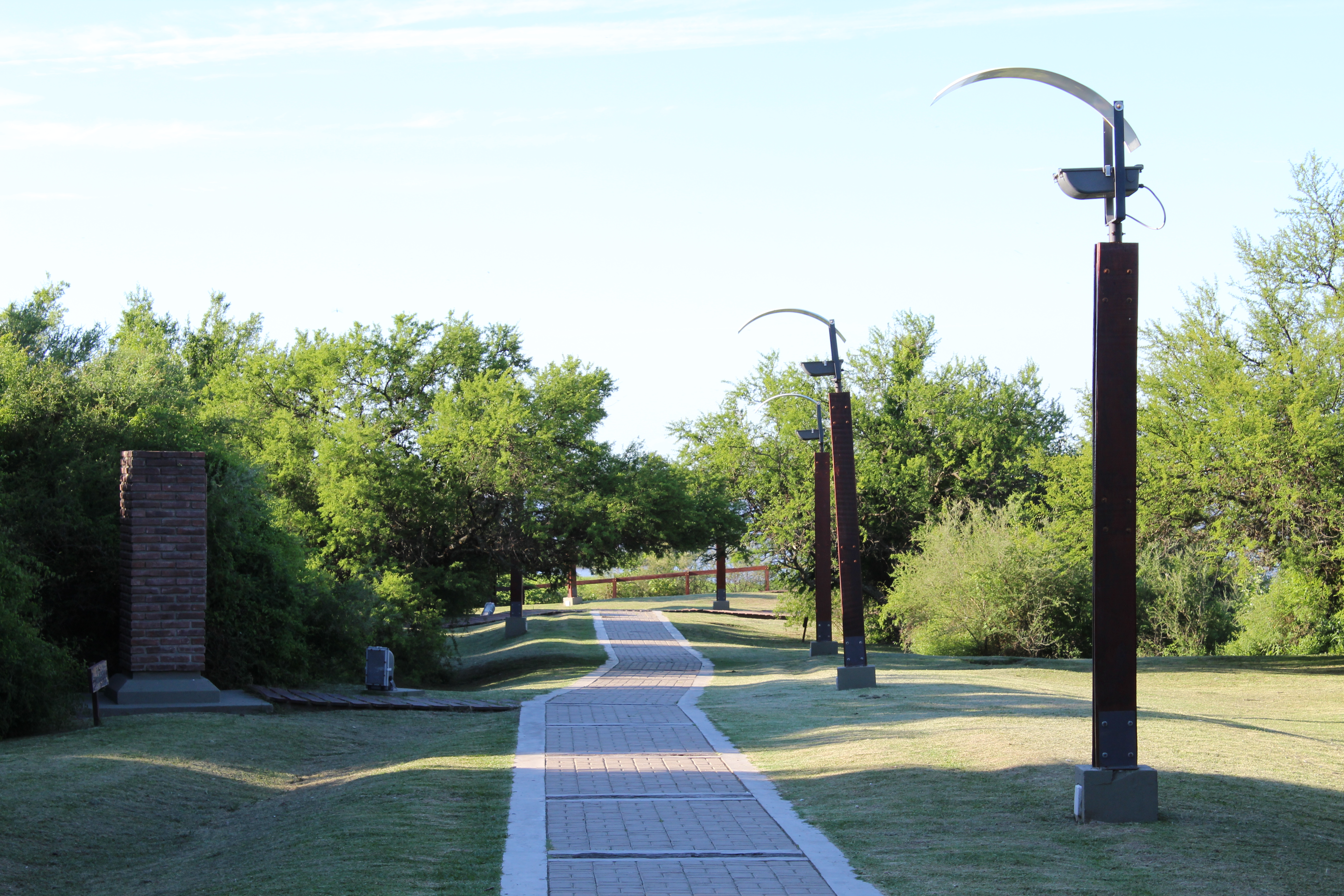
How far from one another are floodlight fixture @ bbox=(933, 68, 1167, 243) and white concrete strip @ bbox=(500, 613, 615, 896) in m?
5.67

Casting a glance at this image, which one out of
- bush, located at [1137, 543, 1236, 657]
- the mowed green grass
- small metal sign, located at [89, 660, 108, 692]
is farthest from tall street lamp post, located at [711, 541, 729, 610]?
small metal sign, located at [89, 660, 108, 692]

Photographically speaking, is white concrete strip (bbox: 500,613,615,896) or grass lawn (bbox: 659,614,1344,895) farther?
grass lawn (bbox: 659,614,1344,895)

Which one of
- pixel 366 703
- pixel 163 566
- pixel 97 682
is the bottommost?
pixel 366 703

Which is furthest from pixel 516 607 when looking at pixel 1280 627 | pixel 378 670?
pixel 1280 627

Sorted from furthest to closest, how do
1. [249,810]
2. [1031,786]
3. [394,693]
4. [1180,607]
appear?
1. [1180,607]
2. [394,693]
3. [249,810]
4. [1031,786]

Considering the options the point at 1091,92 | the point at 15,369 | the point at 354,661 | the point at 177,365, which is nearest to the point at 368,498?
the point at 177,365

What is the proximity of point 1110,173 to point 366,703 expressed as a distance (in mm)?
11912

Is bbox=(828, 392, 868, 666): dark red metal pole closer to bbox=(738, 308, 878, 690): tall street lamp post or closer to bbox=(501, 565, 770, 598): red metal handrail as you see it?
bbox=(738, 308, 878, 690): tall street lamp post

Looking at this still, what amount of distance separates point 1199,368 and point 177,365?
75.0 ft

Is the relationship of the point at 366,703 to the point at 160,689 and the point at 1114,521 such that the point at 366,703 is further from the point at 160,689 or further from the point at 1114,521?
the point at 1114,521

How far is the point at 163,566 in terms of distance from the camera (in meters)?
14.2

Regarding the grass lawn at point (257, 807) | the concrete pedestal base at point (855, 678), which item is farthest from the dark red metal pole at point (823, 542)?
the grass lawn at point (257, 807)

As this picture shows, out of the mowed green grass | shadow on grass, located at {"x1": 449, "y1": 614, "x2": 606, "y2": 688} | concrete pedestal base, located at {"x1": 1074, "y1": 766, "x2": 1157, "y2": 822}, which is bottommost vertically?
the mowed green grass

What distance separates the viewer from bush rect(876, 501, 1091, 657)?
29.7 metres
